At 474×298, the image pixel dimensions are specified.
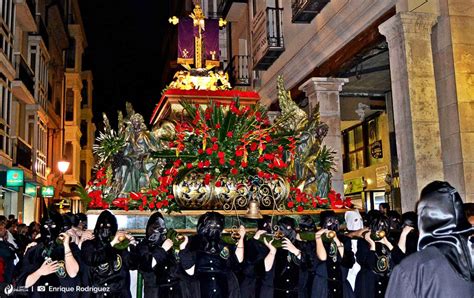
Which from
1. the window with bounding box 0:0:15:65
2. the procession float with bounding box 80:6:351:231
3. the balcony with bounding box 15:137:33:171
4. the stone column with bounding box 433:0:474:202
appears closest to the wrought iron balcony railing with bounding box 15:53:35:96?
the window with bounding box 0:0:15:65

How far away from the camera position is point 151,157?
770 cm

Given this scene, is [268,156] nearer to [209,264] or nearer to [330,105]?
[209,264]

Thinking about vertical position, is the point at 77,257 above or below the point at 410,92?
below

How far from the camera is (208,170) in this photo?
7312 millimetres

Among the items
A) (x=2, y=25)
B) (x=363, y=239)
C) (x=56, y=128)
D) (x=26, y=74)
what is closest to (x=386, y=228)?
(x=363, y=239)

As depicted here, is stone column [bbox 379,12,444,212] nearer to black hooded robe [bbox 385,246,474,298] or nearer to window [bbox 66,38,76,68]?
black hooded robe [bbox 385,246,474,298]

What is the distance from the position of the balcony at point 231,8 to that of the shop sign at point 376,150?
24.7ft

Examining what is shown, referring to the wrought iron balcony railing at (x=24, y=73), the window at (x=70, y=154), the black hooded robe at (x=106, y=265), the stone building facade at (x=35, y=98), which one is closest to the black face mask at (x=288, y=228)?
the black hooded robe at (x=106, y=265)

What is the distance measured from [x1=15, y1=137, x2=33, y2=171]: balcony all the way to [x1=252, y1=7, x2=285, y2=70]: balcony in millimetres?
9974

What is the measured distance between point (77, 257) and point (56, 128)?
29340mm

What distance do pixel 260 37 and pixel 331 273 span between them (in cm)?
1303

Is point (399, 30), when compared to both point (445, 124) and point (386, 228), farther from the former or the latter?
point (386, 228)

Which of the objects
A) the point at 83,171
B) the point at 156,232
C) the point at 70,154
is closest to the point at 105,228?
the point at 156,232

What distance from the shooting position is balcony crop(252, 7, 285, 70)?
16.9m
